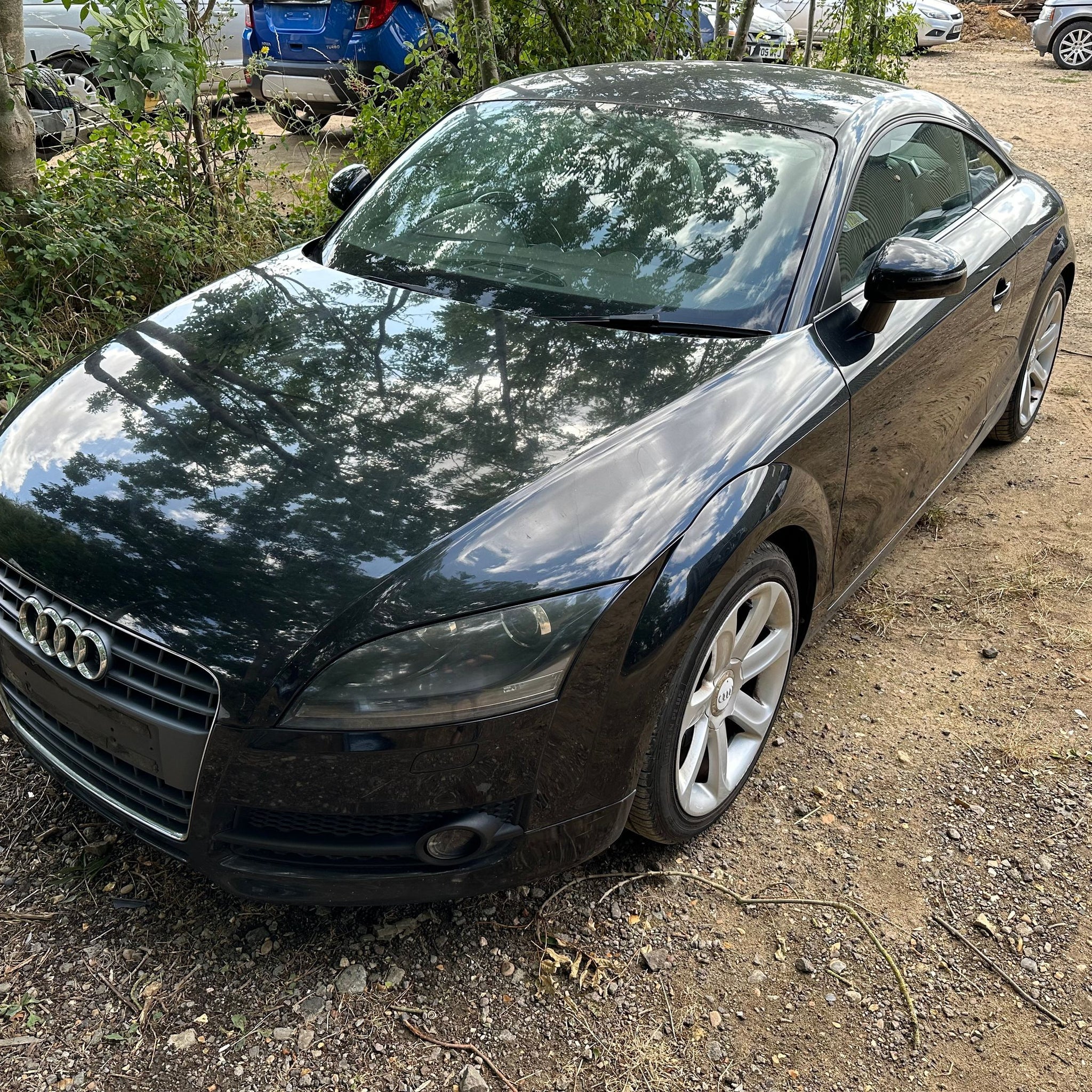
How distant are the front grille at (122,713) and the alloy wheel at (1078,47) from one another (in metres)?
17.2

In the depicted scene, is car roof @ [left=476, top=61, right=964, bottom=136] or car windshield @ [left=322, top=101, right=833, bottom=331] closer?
car windshield @ [left=322, top=101, right=833, bottom=331]

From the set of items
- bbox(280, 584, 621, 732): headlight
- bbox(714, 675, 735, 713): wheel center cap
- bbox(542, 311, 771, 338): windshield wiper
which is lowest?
bbox(714, 675, 735, 713): wheel center cap

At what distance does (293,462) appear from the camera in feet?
6.82

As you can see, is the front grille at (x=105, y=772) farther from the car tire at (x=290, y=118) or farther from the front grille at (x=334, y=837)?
the car tire at (x=290, y=118)

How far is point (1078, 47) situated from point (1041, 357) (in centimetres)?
1354

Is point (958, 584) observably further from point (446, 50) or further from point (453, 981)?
point (446, 50)

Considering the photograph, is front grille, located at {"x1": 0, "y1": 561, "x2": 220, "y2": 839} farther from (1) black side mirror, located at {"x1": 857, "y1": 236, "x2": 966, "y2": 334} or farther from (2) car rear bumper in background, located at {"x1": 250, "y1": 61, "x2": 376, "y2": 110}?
(2) car rear bumper in background, located at {"x1": 250, "y1": 61, "x2": 376, "y2": 110}

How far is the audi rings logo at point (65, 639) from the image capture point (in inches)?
73.7

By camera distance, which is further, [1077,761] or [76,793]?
[1077,761]

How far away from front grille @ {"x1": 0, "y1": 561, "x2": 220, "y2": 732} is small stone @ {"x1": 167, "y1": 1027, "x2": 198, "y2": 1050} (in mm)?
618

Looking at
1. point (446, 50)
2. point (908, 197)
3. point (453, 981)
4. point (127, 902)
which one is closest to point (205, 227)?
point (446, 50)

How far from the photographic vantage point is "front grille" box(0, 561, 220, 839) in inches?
70.9

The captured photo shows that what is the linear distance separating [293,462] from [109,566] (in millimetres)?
398

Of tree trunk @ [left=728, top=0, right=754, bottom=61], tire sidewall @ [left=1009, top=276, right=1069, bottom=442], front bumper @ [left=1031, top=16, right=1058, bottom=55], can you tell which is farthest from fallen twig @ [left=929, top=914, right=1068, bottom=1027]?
front bumper @ [left=1031, top=16, right=1058, bottom=55]
